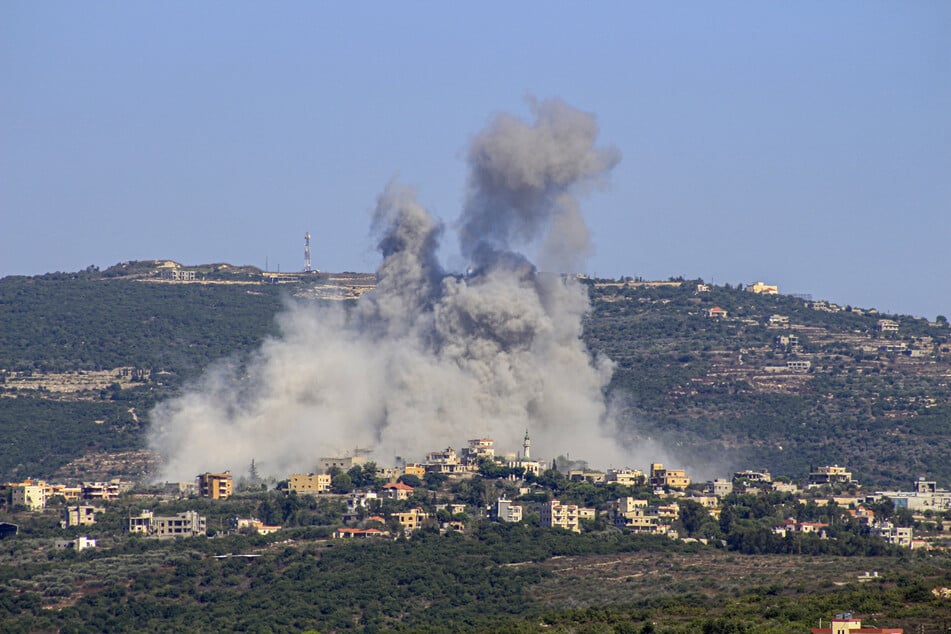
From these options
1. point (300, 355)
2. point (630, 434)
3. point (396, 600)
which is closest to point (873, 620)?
point (396, 600)

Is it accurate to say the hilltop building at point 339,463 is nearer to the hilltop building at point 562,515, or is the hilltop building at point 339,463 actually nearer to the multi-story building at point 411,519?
the multi-story building at point 411,519

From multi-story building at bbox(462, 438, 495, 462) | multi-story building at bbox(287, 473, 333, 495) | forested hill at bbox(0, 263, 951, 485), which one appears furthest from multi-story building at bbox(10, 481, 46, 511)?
forested hill at bbox(0, 263, 951, 485)

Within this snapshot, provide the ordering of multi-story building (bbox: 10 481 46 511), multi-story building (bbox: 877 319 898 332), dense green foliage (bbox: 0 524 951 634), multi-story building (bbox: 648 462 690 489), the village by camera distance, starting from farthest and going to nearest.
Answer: multi-story building (bbox: 877 319 898 332) → multi-story building (bbox: 648 462 690 489) → multi-story building (bbox: 10 481 46 511) → the village → dense green foliage (bbox: 0 524 951 634)

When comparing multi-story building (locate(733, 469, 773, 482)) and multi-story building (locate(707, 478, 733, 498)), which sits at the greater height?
multi-story building (locate(733, 469, 773, 482))

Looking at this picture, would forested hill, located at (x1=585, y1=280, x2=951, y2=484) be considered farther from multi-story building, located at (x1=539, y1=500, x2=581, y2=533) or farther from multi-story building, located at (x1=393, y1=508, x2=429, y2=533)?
multi-story building, located at (x1=393, y1=508, x2=429, y2=533)

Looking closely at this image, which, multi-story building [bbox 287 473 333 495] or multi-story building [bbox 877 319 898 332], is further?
multi-story building [bbox 877 319 898 332]

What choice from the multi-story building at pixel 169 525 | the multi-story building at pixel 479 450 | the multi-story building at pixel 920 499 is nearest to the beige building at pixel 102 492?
the multi-story building at pixel 169 525
